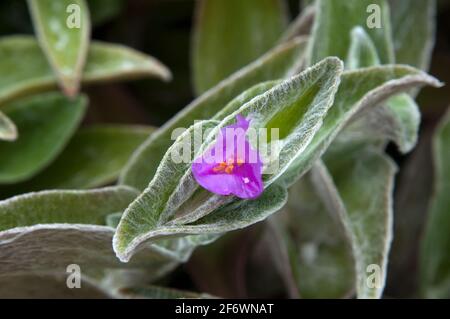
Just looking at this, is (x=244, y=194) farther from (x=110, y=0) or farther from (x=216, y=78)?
(x=110, y=0)

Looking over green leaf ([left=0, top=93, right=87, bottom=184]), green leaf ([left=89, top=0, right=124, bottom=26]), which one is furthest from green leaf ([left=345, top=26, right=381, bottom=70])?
green leaf ([left=89, top=0, right=124, bottom=26])

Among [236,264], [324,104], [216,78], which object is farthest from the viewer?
[216,78]

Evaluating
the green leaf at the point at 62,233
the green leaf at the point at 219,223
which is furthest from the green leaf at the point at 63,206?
the green leaf at the point at 219,223

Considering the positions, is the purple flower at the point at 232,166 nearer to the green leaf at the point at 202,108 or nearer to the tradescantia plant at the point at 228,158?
the tradescantia plant at the point at 228,158

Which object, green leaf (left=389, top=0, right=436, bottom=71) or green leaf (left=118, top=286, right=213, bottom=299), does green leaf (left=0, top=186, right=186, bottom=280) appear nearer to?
green leaf (left=118, top=286, right=213, bottom=299)

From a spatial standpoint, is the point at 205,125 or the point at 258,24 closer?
the point at 205,125
